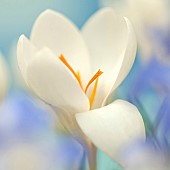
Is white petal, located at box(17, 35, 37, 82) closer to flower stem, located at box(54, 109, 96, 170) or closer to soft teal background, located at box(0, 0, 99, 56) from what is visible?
flower stem, located at box(54, 109, 96, 170)

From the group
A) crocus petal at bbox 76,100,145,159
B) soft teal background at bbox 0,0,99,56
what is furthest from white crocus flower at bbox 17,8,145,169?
soft teal background at bbox 0,0,99,56

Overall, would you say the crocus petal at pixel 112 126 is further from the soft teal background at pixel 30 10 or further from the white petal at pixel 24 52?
the soft teal background at pixel 30 10

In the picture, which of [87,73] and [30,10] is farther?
[30,10]

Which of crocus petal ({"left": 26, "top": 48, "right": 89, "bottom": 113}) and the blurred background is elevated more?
crocus petal ({"left": 26, "top": 48, "right": 89, "bottom": 113})

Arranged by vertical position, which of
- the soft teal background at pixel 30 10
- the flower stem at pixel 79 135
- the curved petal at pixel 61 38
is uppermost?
the curved petal at pixel 61 38

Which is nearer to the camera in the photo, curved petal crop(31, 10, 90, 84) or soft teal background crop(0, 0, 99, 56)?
curved petal crop(31, 10, 90, 84)

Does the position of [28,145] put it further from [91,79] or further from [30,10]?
[30,10]

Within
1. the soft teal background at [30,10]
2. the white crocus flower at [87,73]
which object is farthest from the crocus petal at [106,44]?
the soft teal background at [30,10]

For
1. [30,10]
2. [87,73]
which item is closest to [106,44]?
[87,73]

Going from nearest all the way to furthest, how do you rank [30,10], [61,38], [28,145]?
[28,145] < [61,38] < [30,10]
